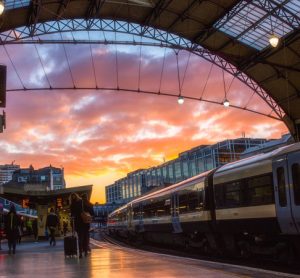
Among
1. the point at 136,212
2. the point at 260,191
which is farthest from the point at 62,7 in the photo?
the point at 260,191

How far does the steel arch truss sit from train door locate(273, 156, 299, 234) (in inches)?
760

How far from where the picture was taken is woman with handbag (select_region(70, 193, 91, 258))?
1392cm

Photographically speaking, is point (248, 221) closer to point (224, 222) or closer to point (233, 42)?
point (224, 222)

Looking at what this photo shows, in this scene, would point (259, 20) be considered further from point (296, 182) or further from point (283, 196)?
point (296, 182)

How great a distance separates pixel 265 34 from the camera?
105 feet

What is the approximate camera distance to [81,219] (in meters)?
13.9

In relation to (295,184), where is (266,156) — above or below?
above

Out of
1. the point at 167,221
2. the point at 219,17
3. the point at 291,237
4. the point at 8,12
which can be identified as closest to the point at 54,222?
the point at 167,221

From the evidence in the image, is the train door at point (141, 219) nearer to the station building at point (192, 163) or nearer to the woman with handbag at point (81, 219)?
the woman with handbag at point (81, 219)

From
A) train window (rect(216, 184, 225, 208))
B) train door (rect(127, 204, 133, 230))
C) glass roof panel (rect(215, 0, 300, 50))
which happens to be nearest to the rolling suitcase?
train window (rect(216, 184, 225, 208))

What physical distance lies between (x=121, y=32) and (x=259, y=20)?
807cm

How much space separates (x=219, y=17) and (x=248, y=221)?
19.0 meters

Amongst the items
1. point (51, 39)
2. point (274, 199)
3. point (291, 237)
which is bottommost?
point (291, 237)

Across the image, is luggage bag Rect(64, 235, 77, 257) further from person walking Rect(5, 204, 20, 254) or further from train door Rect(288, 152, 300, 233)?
train door Rect(288, 152, 300, 233)
